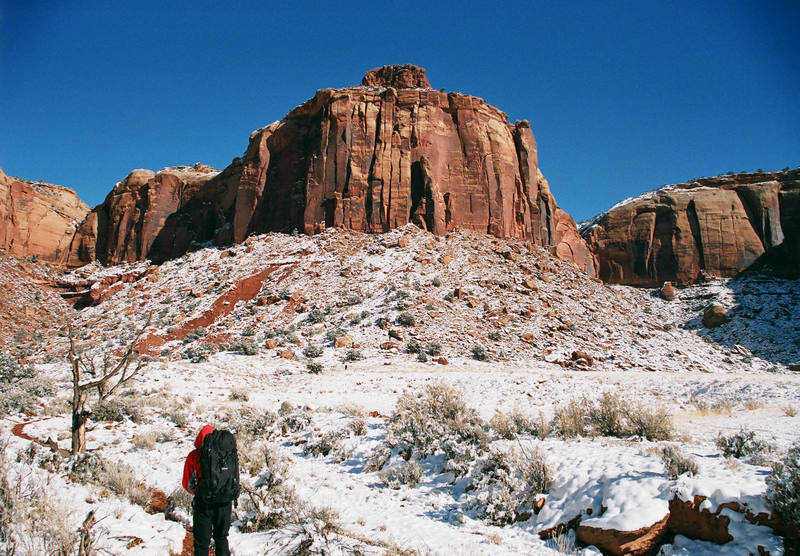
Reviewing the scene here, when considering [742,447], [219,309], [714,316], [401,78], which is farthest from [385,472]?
[714,316]

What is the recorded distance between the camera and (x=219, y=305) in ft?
89.2

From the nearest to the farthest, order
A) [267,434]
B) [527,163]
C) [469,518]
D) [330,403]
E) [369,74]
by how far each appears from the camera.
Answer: [469,518], [267,434], [330,403], [527,163], [369,74]

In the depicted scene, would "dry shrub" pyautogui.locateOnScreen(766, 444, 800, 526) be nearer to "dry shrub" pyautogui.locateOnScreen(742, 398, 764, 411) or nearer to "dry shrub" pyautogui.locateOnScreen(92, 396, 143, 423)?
"dry shrub" pyautogui.locateOnScreen(742, 398, 764, 411)

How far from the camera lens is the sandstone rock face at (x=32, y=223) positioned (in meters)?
40.2

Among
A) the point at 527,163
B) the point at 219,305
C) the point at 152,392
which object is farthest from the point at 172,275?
the point at 527,163

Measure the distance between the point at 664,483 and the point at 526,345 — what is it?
1707cm

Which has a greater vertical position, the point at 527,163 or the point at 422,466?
the point at 527,163

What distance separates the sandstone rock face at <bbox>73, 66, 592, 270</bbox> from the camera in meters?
32.6

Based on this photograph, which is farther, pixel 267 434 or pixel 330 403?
pixel 330 403

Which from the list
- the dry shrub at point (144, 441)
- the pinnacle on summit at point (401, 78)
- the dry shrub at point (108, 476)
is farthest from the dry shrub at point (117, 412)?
the pinnacle on summit at point (401, 78)

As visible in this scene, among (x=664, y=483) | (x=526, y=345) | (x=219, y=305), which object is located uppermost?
(x=219, y=305)

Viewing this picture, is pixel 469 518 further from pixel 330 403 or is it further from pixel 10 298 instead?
pixel 10 298

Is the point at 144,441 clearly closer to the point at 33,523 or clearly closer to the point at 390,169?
the point at 33,523

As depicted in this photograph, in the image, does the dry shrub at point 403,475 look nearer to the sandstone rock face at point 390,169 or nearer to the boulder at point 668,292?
the sandstone rock face at point 390,169
